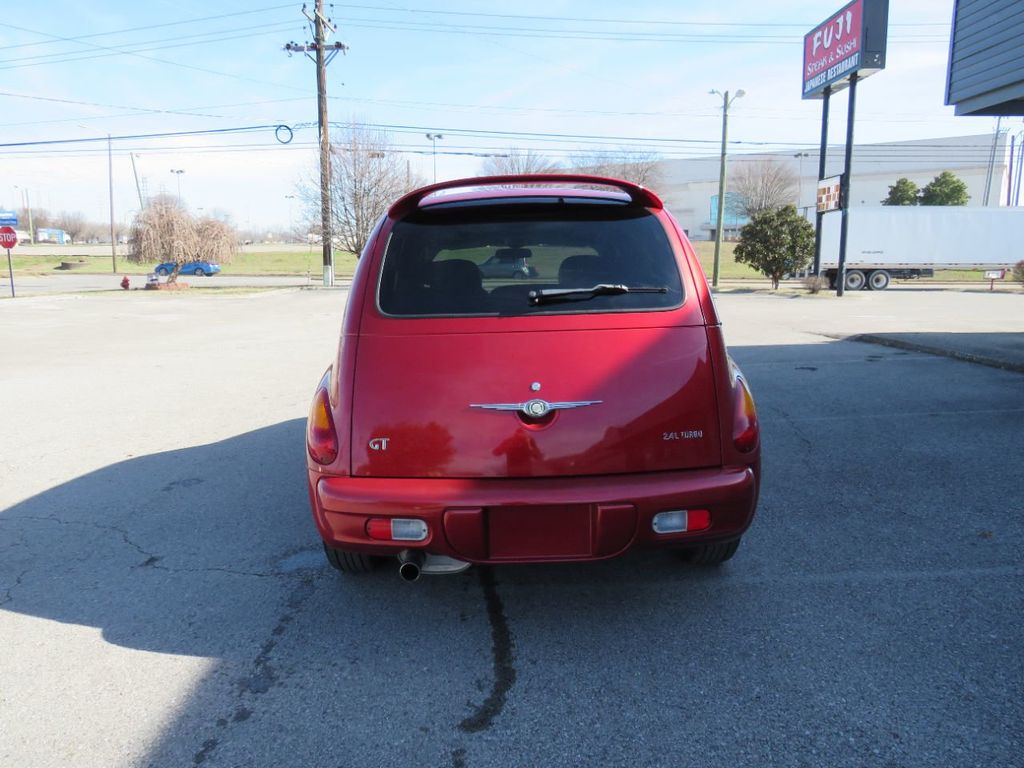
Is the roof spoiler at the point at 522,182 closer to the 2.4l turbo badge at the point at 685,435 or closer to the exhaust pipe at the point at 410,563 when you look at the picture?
→ the 2.4l turbo badge at the point at 685,435

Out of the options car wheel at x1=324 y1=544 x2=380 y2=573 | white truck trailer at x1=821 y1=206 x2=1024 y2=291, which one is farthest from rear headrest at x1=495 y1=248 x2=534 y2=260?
white truck trailer at x1=821 y1=206 x2=1024 y2=291

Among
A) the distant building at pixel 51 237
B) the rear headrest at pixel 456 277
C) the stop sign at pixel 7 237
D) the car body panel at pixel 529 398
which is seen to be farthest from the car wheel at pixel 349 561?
the distant building at pixel 51 237

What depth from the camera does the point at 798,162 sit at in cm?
9512

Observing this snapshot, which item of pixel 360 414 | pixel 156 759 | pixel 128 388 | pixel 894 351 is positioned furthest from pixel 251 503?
pixel 894 351

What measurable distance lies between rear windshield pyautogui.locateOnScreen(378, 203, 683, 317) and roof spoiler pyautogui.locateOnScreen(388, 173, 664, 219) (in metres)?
0.06

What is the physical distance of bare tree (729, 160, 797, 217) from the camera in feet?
271

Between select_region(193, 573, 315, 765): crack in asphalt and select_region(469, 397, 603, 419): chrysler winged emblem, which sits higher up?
select_region(469, 397, 603, 419): chrysler winged emblem

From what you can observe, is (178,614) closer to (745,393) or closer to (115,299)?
(745,393)

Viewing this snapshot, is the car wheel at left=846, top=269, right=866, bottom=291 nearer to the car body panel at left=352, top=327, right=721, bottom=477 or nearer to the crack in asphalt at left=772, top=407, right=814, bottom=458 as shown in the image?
the crack in asphalt at left=772, top=407, right=814, bottom=458

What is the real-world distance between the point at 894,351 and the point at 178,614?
1046cm

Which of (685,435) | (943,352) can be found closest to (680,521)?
(685,435)

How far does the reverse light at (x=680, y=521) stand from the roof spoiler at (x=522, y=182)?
1346 mm

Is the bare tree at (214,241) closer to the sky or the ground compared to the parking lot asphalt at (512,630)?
closer to the sky

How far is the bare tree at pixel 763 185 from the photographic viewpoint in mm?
82500
